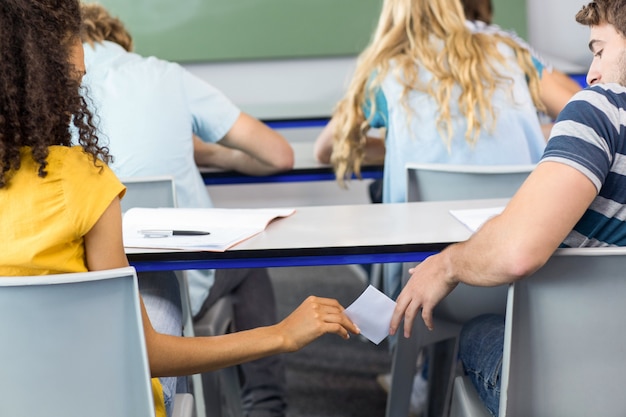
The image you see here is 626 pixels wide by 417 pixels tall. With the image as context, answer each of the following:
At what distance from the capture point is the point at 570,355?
1344 millimetres

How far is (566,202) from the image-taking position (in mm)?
1255

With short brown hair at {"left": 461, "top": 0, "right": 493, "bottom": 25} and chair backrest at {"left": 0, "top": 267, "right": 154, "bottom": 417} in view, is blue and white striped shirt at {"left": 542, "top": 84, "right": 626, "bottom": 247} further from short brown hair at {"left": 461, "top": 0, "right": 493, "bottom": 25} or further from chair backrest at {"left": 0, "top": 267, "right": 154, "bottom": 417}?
short brown hair at {"left": 461, "top": 0, "right": 493, "bottom": 25}

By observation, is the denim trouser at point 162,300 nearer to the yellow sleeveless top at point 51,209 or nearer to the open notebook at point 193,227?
the open notebook at point 193,227

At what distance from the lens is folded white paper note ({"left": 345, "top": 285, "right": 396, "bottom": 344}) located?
1.47m

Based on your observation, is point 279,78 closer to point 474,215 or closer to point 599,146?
point 474,215

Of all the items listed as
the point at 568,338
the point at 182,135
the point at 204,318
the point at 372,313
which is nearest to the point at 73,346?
the point at 372,313

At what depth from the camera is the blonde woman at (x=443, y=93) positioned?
2408mm

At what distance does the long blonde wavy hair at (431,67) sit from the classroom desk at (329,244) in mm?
655

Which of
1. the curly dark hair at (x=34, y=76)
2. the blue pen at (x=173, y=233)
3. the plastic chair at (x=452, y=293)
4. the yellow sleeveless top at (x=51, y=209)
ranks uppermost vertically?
the curly dark hair at (x=34, y=76)

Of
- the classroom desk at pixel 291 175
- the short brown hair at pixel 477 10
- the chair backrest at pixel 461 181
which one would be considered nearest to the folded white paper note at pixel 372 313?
the chair backrest at pixel 461 181

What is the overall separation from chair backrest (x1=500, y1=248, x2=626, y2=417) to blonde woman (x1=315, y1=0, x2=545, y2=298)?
3.26ft

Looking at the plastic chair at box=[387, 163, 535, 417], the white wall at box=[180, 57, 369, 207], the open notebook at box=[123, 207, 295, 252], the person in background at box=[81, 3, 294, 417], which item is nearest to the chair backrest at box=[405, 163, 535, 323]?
the plastic chair at box=[387, 163, 535, 417]

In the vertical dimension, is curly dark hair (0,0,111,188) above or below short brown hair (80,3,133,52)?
above

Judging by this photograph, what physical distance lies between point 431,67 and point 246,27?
2681 mm
